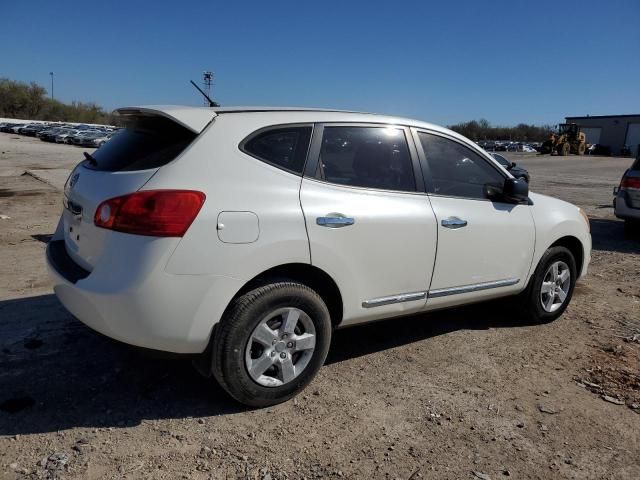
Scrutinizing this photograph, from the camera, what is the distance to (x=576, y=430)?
3.11 metres

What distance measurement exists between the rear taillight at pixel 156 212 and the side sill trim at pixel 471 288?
74.7 inches

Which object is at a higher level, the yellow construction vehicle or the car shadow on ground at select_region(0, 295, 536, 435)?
the yellow construction vehicle

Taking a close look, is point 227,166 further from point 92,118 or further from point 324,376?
point 92,118

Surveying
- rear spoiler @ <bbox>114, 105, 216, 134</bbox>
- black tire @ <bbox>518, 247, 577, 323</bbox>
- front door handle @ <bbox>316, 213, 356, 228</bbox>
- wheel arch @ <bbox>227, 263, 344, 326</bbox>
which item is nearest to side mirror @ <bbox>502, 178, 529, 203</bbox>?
A: black tire @ <bbox>518, 247, 577, 323</bbox>

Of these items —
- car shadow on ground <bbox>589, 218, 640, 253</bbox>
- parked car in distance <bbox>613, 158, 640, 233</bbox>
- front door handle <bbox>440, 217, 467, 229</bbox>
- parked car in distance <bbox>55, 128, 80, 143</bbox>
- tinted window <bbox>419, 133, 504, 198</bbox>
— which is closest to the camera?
front door handle <bbox>440, 217, 467, 229</bbox>

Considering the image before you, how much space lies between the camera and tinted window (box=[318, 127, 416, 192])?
3.38 meters

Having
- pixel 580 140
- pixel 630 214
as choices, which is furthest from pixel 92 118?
pixel 630 214

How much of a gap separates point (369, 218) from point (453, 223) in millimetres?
802

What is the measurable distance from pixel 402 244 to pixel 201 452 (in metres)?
1.77

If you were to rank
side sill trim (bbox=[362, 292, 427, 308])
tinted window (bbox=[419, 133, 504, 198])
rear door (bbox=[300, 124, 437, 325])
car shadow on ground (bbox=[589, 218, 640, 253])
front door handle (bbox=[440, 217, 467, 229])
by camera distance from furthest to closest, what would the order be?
car shadow on ground (bbox=[589, 218, 640, 253]) → tinted window (bbox=[419, 133, 504, 198]) → front door handle (bbox=[440, 217, 467, 229]) → side sill trim (bbox=[362, 292, 427, 308]) → rear door (bbox=[300, 124, 437, 325])

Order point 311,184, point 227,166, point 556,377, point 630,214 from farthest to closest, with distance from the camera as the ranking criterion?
point 630,214, point 556,377, point 311,184, point 227,166

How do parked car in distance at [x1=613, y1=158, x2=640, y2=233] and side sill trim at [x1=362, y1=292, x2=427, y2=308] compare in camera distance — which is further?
parked car in distance at [x1=613, y1=158, x2=640, y2=233]

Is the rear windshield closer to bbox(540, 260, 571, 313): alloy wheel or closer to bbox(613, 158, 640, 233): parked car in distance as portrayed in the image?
bbox(540, 260, 571, 313): alloy wheel

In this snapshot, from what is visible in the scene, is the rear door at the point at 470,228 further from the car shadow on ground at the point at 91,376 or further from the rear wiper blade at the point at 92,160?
the rear wiper blade at the point at 92,160
